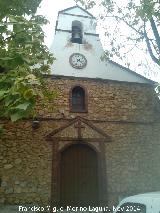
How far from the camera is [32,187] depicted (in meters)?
10.8

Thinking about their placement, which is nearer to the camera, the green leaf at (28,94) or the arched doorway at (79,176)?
the green leaf at (28,94)

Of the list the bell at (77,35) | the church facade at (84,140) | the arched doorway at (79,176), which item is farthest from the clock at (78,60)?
the arched doorway at (79,176)

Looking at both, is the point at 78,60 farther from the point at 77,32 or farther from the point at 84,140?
the point at 84,140

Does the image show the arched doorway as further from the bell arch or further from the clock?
the bell arch

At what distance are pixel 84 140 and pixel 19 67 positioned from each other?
24.8 ft

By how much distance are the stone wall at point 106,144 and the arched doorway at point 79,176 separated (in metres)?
0.54

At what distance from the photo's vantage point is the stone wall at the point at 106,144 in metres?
10.8

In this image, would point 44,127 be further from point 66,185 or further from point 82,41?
point 82,41

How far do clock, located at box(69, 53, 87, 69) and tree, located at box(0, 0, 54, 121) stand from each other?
221 inches

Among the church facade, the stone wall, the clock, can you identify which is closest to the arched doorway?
the church facade

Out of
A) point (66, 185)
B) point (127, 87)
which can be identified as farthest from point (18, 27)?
point (127, 87)

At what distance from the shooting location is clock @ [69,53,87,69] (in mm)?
12867

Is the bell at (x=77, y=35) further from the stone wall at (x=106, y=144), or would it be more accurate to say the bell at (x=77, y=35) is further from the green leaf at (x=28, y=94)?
the green leaf at (x=28, y=94)

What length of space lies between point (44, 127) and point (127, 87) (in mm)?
4181
